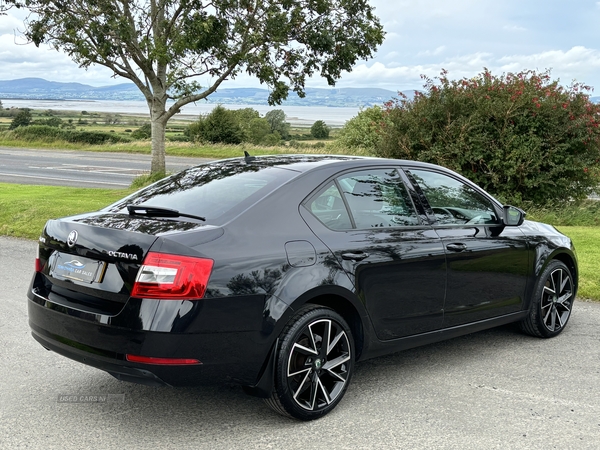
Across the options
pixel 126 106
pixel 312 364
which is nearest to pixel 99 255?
pixel 312 364

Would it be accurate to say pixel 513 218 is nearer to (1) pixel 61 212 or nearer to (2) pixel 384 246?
(2) pixel 384 246

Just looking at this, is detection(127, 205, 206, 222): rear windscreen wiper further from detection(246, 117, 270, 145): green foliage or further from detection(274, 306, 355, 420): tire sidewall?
detection(246, 117, 270, 145): green foliage

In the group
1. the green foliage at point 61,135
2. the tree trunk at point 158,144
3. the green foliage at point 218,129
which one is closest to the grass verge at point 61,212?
the tree trunk at point 158,144

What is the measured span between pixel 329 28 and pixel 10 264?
31.7 feet

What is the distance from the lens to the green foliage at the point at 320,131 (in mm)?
87625

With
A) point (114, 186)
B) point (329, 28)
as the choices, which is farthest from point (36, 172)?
point (329, 28)

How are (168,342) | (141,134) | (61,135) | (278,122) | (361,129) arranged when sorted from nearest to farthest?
(168,342), (361,129), (61,135), (141,134), (278,122)

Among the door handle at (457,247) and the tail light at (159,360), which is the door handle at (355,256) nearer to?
the door handle at (457,247)

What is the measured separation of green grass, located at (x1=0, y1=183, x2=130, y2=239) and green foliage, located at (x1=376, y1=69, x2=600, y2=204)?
281 inches

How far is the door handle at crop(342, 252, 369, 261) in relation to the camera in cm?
429

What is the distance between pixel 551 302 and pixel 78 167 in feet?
83.6

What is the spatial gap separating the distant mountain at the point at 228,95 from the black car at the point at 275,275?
11296 millimetres

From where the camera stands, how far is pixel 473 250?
512cm

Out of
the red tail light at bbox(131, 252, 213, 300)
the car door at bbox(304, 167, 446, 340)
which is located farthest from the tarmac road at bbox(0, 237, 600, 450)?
the red tail light at bbox(131, 252, 213, 300)
